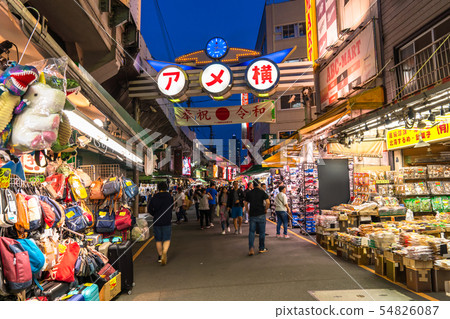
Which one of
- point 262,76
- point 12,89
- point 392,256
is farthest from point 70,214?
point 262,76

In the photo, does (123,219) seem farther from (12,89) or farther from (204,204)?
(204,204)

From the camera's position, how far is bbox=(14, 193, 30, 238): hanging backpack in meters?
2.91

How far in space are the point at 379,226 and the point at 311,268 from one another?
7.33 ft

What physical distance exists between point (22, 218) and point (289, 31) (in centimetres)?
2985

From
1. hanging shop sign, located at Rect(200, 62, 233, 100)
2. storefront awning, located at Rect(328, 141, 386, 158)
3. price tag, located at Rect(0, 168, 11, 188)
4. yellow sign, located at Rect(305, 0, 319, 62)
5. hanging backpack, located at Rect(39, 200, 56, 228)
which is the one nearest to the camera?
price tag, located at Rect(0, 168, 11, 188)

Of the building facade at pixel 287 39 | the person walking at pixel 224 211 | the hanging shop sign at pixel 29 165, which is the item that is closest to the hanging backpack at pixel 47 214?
the hanging shop sign at pixel 29 165

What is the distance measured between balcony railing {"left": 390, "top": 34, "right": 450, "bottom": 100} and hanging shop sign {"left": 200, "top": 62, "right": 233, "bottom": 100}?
17.1 feet

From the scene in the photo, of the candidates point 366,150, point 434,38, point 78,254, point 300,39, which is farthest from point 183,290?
point 300,39

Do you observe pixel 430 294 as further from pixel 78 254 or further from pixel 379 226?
pixel 78 254

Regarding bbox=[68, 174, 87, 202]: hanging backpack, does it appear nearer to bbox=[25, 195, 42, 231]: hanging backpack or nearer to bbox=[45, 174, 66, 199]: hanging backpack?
bbox=[45, 174, 66, 199]: hanging backpack

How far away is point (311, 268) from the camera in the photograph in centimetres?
666

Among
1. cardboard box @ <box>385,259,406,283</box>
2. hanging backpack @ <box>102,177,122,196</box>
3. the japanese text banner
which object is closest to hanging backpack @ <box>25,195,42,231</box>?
hanging backpack @ <box>102,177,122,196</box>

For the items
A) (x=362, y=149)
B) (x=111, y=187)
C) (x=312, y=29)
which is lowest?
(x=111, y=187)

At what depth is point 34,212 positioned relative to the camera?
317 cm
